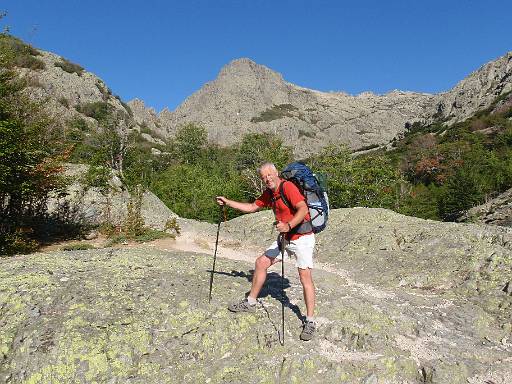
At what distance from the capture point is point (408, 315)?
25.9 ft

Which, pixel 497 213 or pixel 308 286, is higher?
pixel 497 213

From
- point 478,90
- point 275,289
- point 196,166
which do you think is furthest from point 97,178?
point 478,90

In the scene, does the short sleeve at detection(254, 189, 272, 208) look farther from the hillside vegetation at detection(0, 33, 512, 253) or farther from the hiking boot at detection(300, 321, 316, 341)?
the hillside vegetation at detection(0, 33, 512, 253)

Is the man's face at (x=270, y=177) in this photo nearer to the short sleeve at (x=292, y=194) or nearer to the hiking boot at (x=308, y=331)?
the short sleeve at (x=292, y=194)

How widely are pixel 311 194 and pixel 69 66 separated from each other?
95.2 metres

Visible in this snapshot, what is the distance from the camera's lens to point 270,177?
656 cm

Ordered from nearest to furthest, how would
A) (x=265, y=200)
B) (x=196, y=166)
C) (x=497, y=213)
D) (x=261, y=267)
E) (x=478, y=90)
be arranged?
1. (x=261, y=267)
2. (x=265, y=200)
3. (x=497, y=213)
4. (x=196, y=166)
5. (x=478, y=90)

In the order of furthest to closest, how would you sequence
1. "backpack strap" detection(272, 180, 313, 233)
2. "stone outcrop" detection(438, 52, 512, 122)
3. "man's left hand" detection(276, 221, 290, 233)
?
"stone outcrop" detection(438, 52, 512, 122), "backpack strap" detection(272, 180, 313, 233), "man's left hand" detection(276, 221, 290, 233)

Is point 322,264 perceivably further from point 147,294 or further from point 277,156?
point 277,156

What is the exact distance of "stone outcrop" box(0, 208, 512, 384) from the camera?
6.16m

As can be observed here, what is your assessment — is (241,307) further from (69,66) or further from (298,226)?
(69,66)

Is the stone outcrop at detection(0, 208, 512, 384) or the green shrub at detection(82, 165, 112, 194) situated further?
the green shrub at detection(82, 165, 112, 194)

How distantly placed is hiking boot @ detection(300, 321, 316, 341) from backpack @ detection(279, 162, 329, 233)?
1644mm

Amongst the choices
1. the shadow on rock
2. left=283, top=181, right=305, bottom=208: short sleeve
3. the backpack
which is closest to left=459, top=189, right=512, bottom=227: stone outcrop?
the shadow on rock
